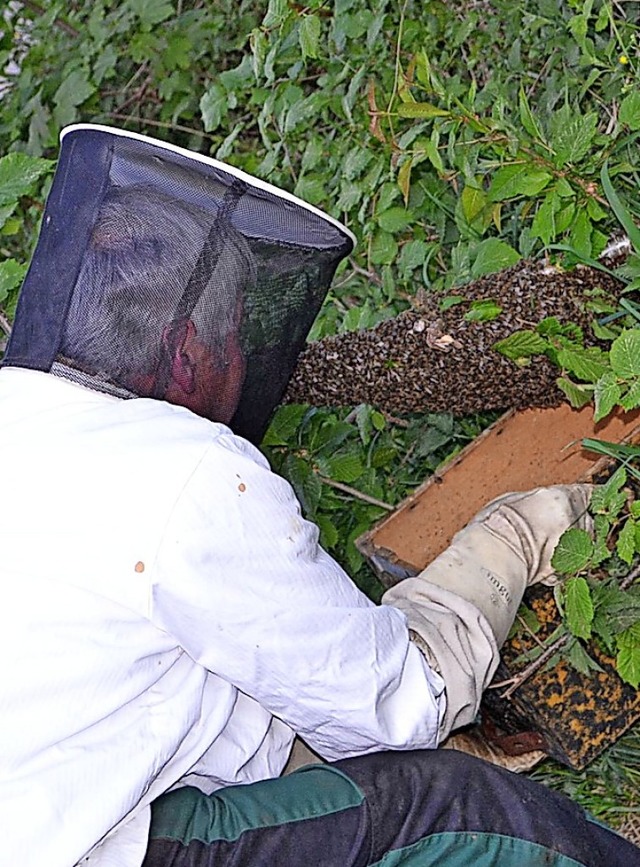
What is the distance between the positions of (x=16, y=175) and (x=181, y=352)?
1016mm

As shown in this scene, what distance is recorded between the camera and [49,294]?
5.15 feet

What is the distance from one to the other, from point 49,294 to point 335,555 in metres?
1.56

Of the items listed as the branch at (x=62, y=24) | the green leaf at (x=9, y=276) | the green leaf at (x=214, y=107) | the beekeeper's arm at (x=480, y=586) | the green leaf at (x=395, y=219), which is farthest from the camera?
the branch at (x=62, y=24)

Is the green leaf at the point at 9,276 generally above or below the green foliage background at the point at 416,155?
below

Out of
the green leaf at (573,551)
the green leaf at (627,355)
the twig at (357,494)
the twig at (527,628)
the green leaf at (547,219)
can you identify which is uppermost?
the green leaf at (547,219)

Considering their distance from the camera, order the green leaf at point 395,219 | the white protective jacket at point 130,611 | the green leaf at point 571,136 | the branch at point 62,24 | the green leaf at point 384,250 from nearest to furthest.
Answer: the white protective jacket at point 130,611 < the green leaf at point 571,136 < the green leaf at point 395,219 < the green leaf at point 384,250 < the branch at point 62,24

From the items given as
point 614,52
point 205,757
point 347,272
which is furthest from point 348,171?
point 205,757

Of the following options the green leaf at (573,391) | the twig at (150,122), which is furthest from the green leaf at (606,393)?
the twig at (150,122)

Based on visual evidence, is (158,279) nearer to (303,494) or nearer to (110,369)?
(110,369)

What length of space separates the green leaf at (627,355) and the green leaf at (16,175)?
A: 136 centimetres

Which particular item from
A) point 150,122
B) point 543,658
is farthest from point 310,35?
point 150,122

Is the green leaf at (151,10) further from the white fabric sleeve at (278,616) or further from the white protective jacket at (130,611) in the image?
the white fabric sleeve at (278,616)

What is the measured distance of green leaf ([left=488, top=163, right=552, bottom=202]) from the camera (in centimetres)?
209

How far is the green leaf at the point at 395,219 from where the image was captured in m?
2.70
